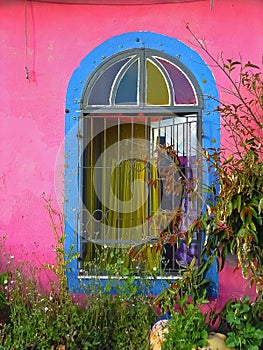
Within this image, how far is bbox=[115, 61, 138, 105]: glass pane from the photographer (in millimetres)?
5246

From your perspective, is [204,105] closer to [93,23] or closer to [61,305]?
[93,23]

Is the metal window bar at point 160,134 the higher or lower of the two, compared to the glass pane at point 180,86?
lower

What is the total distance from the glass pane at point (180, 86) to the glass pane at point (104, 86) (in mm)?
394

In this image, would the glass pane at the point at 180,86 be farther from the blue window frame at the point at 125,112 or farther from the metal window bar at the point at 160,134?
the metal window bar at the point at 160,134

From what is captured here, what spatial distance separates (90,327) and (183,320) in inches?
30.1

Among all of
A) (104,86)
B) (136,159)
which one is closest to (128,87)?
(104,86)

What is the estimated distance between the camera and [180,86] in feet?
17.1

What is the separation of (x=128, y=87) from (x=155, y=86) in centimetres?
24

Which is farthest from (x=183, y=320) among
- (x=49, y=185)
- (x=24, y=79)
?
(x=24, y=79)

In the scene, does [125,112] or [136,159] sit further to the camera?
[136,159]

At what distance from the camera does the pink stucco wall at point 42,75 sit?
5.17 metres

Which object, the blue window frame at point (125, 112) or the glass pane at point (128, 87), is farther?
the glass pane at point (128, 87)

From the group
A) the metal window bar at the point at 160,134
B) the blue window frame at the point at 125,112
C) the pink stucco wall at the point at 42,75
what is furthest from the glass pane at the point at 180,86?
the pink stucco wall at the point at 42,75

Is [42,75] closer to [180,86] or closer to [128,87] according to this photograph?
[128,87]
